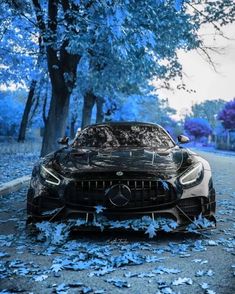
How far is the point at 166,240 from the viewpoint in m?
5.58

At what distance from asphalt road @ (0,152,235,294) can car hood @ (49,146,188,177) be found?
A: 831 mm

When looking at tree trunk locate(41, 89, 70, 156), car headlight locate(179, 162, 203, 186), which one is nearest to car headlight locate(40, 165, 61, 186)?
car headlight locate(179, 162, 203, 186)

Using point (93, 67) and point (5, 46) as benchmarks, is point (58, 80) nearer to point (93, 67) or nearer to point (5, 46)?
point (93, 67)

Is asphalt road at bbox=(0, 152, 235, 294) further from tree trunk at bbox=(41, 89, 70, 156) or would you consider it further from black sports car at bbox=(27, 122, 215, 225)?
tree trunk at bbox=(41, 89, 70, 156)

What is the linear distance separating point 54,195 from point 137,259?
136 cm

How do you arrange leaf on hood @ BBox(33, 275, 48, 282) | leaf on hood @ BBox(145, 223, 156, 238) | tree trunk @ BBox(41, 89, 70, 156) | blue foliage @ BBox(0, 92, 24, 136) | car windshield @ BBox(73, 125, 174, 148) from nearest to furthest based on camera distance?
leaf on hood @ BBox(33, 275, 48, 282) → leaf on hood @ BBox(145, 223, 156, 238) → car windshield @ BBox(73, 125, 174, 148) → tree trunk @ BBox(41, 89, 70, 156) → blue foliage @ BBox(0, 92, 24, 136)

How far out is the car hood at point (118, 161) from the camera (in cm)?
548

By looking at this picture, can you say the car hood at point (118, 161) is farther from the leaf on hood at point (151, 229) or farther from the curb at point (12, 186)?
the curb at point (12, 186)

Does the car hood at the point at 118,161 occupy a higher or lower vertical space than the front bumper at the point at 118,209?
higher

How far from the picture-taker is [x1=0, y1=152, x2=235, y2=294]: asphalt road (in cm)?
393

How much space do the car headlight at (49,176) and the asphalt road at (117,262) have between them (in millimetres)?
567

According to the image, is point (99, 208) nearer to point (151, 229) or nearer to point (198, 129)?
point (151, 229)

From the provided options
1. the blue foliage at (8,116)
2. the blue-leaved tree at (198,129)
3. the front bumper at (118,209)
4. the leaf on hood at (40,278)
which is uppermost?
the blue-leaved tree at (198,129)

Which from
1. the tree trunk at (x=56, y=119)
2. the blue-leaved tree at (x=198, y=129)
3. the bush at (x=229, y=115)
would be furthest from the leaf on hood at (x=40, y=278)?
the blue-leaved tree at (x=198, y=129)
